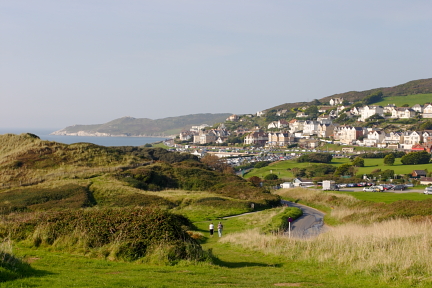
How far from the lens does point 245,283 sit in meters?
9.54

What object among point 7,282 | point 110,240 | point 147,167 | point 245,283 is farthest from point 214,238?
point 147,167

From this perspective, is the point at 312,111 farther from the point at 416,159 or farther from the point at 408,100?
the point at 416,159

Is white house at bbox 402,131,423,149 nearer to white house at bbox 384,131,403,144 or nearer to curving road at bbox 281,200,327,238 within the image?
white house at bbox 384,131,403,144

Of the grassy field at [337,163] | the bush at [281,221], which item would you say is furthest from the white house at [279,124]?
the bush at [281,221]

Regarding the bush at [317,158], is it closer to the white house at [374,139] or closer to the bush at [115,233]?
the white house at [374,139]

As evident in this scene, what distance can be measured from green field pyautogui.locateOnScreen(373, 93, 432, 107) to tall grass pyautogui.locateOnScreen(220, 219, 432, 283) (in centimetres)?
16342

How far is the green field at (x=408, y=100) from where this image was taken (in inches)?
6576

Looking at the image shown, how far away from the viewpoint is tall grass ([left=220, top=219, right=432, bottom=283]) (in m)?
10.6

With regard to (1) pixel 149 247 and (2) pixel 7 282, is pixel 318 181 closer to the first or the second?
(1) pixel 149 247

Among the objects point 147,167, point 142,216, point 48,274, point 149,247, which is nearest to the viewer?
point 48,274

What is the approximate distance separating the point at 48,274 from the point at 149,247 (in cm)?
415

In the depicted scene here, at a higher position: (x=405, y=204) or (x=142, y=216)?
(x=142, y=216)

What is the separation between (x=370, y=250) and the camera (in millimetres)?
12992

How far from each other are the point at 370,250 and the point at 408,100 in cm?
17677
